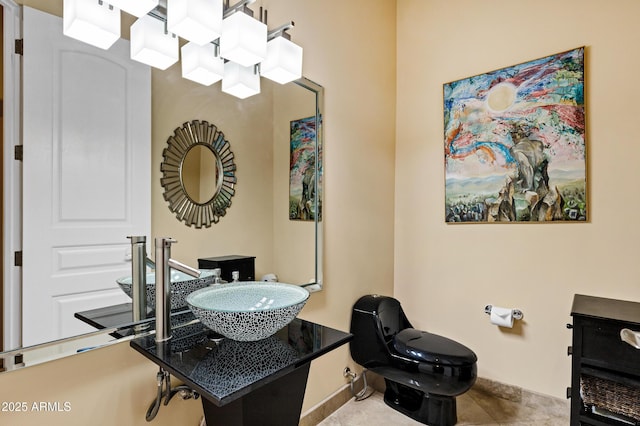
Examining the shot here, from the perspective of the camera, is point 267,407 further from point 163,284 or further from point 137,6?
point 137,6

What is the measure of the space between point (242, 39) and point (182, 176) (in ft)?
1.77

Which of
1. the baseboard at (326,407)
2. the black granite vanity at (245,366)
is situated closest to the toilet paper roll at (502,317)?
the baseboard at (326,407)

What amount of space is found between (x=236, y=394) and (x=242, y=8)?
3.94 ft

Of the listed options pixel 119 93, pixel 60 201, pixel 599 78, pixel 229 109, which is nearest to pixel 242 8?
pixel 229 109

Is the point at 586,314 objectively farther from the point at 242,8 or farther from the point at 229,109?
the point at 242,8

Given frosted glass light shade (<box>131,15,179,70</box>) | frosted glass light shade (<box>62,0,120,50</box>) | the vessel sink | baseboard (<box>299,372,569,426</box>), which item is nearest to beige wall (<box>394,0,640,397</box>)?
baseboard (<box>299,372,569,426</box>)

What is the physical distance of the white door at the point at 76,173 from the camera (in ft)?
2.81

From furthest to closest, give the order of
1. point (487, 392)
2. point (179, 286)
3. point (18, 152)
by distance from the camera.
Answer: point (487, 392), point (179, 286), point (18, 152)

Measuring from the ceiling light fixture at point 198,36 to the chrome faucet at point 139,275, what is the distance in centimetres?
59

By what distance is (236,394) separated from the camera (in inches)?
28.5

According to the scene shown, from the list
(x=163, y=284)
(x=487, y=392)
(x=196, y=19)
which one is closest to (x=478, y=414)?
(x=487, y=392)

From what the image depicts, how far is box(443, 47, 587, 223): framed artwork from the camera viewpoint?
1.78 meters

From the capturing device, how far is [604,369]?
138 cm

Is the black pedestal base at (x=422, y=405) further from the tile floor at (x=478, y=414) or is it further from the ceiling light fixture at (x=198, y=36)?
the ceiling light fixture at (x=198, y=36)
